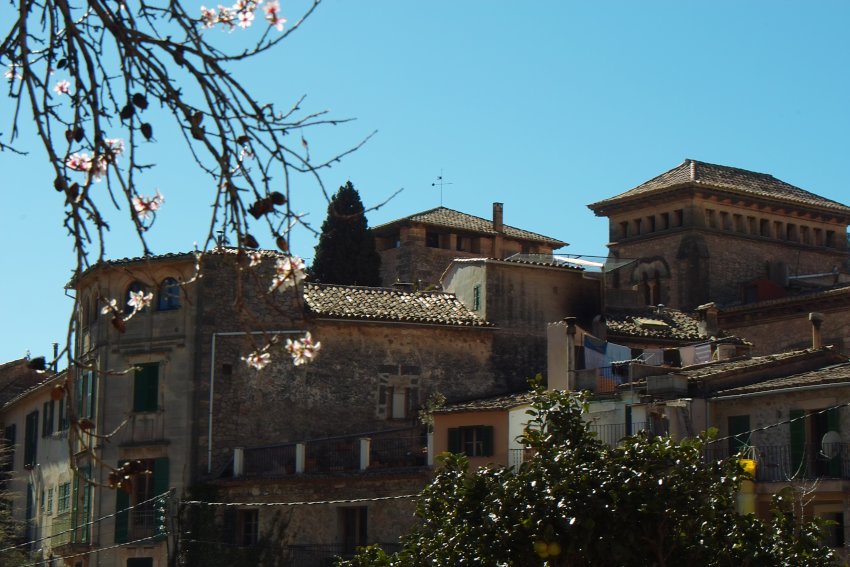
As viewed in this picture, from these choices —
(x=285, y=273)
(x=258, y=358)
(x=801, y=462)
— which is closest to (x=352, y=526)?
(x=801, y=462)

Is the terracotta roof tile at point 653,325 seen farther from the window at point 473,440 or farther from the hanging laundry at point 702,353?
the window at point 473,440

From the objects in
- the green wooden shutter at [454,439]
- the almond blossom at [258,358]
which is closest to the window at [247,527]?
the green wooden shutter at [454,439]

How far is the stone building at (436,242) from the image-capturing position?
66125 millimetres

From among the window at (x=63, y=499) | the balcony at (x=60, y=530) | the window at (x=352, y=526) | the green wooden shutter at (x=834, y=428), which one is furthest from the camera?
the window at (x=63, y=499)

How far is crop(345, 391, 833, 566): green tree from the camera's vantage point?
16547mm

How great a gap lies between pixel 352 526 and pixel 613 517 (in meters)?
20.6

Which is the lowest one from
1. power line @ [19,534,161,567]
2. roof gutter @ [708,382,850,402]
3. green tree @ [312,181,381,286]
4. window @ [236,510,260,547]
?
power line @ [19,534,161,567]

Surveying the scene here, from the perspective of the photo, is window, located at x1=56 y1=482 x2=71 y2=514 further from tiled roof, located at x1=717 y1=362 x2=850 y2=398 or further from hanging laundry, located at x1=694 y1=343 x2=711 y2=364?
tiled roof, located at x1=717 y1=362 x2=850 y2=398

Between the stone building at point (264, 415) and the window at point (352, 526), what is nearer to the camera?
the window at point (352, 526)

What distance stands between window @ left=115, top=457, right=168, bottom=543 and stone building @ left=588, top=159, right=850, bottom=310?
27.5 m

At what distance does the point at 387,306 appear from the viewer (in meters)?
41.2

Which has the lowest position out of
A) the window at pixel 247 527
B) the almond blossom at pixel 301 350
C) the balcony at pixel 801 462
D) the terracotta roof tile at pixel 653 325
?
the window at pixel 247 527

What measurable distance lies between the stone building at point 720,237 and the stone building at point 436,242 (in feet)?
16.0

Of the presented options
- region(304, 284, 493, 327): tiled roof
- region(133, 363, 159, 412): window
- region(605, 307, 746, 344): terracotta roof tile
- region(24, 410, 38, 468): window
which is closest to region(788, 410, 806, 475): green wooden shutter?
region(605, 307, 746, 344): terracotta roof tile
